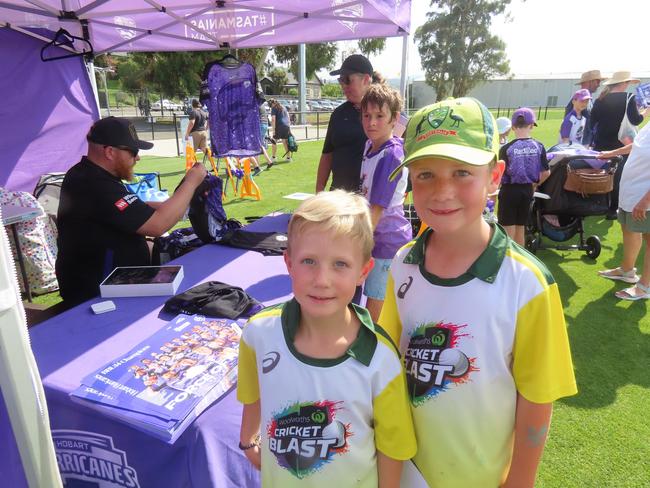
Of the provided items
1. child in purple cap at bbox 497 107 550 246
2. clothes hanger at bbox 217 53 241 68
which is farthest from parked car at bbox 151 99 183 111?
child in purple cap at bbox 497 107 550 246

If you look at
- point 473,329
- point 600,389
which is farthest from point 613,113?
point 473,329

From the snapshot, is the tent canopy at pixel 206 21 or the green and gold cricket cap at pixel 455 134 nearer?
the green and gold cricket cap at pixel 455 134

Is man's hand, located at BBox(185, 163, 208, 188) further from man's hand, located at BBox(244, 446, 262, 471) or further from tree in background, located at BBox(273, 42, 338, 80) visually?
tree in background, located at BBox(273, 42, 338, 80)

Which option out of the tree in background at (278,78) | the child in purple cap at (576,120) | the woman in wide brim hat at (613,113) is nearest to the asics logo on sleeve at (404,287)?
the woman in wide brim hat at (613,113)

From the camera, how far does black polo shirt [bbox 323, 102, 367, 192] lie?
→ 3252 millimetres

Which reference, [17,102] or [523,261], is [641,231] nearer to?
[523,261]

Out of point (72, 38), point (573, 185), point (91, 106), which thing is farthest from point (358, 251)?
point (91, 106)

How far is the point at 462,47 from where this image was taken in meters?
44.6

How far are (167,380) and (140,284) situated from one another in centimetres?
87

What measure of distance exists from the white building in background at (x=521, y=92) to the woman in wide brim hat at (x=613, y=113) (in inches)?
1922

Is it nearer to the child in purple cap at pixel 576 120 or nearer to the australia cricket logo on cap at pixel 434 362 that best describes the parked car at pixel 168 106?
the child in purple cap at pixel 576 120

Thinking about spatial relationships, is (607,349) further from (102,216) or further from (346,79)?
(102,216)

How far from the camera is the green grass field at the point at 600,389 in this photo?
221 cm

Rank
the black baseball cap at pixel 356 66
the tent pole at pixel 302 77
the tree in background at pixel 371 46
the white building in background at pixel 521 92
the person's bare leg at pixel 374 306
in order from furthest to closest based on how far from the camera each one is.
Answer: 1. the white building in background at pixel 521 92
2. the tree in background at pixel 371 46
3. the tent pole at pixel 302 77
4. the black baseball cap at pixel 356 66
5. the person's bare leg at pixel 374 306
